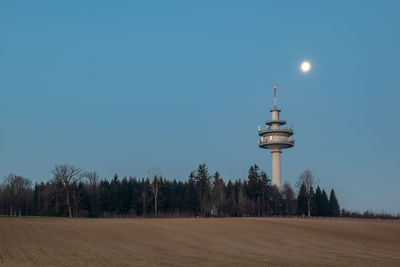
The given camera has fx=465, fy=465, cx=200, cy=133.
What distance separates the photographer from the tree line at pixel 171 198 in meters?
102

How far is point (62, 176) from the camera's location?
322ft

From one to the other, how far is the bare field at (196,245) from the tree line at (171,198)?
4188cm

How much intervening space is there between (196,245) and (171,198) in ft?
213

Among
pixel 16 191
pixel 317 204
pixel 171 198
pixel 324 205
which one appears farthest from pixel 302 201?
pixel 16 191

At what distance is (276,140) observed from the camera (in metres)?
112

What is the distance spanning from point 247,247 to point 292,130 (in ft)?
249

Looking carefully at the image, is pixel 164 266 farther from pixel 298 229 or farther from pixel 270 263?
pixel 298 229

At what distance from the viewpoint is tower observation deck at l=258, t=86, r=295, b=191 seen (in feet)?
368

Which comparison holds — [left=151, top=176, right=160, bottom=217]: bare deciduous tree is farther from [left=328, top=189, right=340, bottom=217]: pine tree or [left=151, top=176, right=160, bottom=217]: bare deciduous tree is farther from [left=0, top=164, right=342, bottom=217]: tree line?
[left=328, top=189, right=340, bottom=217]: pine tree

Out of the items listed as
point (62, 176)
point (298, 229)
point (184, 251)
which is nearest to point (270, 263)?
point (184, 251)

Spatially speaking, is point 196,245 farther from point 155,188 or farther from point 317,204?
point 317,204

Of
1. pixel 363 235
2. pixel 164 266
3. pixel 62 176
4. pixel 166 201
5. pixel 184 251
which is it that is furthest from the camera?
pixel 166 201

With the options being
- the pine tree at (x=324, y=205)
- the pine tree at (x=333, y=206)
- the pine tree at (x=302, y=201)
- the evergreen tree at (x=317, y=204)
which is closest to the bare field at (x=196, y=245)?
the pine tree at (x=302, y=201)

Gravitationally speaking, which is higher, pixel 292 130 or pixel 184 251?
pixel 292 130
